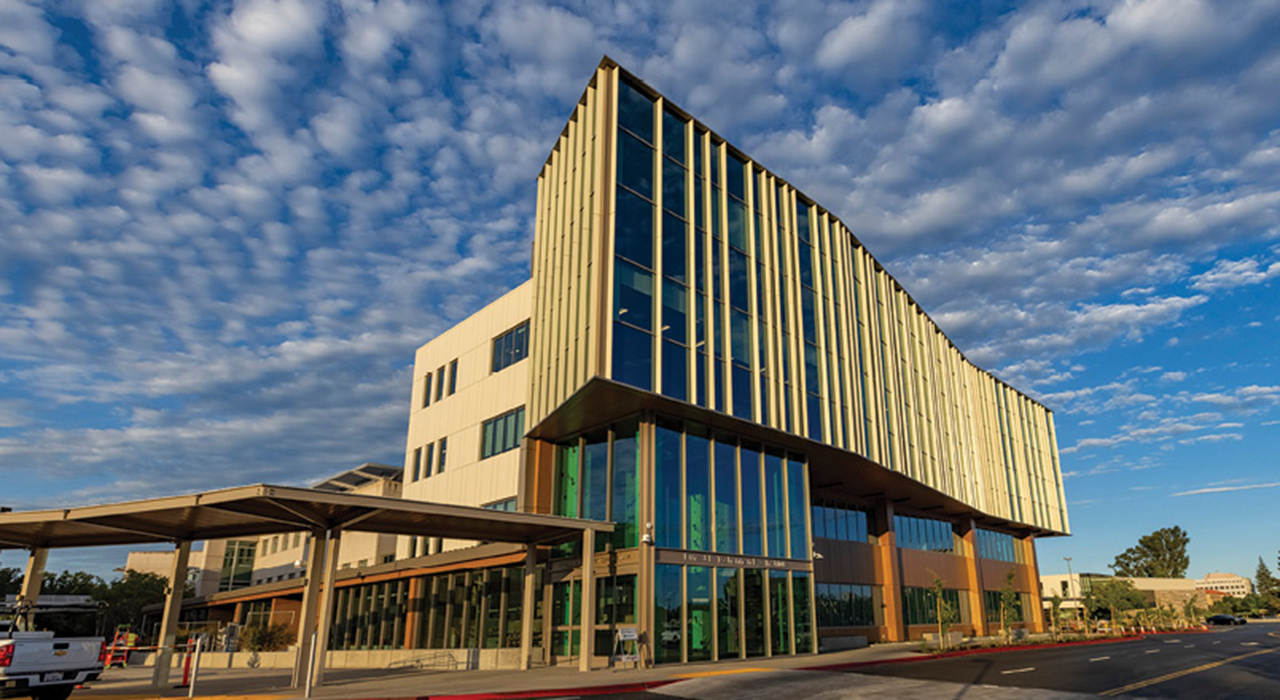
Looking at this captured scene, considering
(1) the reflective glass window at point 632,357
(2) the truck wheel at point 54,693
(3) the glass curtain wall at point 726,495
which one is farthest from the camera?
(3) the glass curtain wall at point 726,495

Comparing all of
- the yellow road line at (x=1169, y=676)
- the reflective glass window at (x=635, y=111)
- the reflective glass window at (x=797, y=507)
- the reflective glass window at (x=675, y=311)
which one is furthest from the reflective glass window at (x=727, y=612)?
the reflective glass window at (x=635, y=111)

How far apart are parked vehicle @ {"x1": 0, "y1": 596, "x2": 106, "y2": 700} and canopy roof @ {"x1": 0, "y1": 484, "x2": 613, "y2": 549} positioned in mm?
3659

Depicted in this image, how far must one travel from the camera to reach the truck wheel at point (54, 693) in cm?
1558

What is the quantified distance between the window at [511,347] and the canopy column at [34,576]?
18.9 meters

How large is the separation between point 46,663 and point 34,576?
11470 mm

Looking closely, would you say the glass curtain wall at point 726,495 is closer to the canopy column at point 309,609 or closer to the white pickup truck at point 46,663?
the canopy column at point 309,609

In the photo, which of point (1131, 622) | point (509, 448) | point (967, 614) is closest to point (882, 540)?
point (967, 614)

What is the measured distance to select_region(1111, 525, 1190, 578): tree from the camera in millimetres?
151625

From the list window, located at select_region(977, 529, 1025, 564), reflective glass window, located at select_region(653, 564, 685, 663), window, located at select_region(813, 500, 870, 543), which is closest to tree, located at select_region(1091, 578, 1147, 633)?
window, located at select_region(977, 529, 1025, 564)

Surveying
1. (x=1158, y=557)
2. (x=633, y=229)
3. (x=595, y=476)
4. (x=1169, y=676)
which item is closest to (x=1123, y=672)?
A: (x=1169, y=676)

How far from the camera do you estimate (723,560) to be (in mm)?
28172

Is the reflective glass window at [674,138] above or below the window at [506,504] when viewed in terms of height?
above

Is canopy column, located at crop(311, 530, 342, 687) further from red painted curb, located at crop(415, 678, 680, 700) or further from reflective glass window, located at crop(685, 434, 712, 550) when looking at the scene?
reflective glass window, located at crop(685, 434, 712, 550)

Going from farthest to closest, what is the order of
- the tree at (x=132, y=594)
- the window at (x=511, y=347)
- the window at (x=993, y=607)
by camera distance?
1. the tree at (x=132, y=594)
2. the window at (x=993, y=607)
3. the window at (x=511, y=347)
